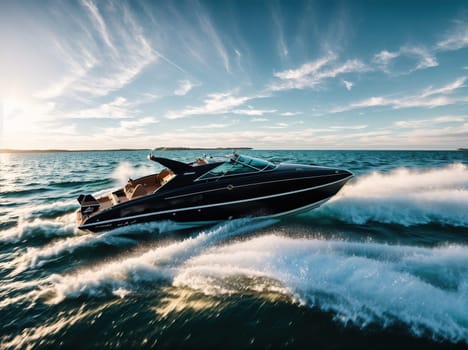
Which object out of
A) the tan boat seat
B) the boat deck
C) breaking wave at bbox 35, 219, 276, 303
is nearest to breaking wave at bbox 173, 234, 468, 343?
breaking wave at bbox 35, 219, 276, 303

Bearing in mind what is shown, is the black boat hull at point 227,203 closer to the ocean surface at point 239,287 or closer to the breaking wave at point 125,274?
the ocean surface at point 239,287

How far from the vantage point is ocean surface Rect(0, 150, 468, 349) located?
2.88 metres

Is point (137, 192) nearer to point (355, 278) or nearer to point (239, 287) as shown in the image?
point (239, 287)

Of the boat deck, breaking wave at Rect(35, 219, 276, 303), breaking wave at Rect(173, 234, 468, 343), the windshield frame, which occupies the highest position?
the windshield frame

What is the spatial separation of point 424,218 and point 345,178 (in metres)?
2.83

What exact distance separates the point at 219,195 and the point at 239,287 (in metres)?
2.85

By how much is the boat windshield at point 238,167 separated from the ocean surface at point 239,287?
157cm

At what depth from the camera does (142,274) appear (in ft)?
14.0

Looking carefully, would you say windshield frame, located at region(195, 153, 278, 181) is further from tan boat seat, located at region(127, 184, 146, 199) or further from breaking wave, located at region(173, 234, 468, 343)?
breaking wave, located at region(173, 234, 468, 343)

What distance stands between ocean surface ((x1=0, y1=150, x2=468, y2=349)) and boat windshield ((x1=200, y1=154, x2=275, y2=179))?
5.15ft

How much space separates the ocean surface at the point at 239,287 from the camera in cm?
288

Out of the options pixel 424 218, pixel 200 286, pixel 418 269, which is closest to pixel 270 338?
pixel 200 286

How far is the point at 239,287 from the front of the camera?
3.78 m

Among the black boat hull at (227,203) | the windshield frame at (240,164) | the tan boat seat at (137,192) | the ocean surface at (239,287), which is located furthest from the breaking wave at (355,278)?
the tan boat seat at (137,192)
